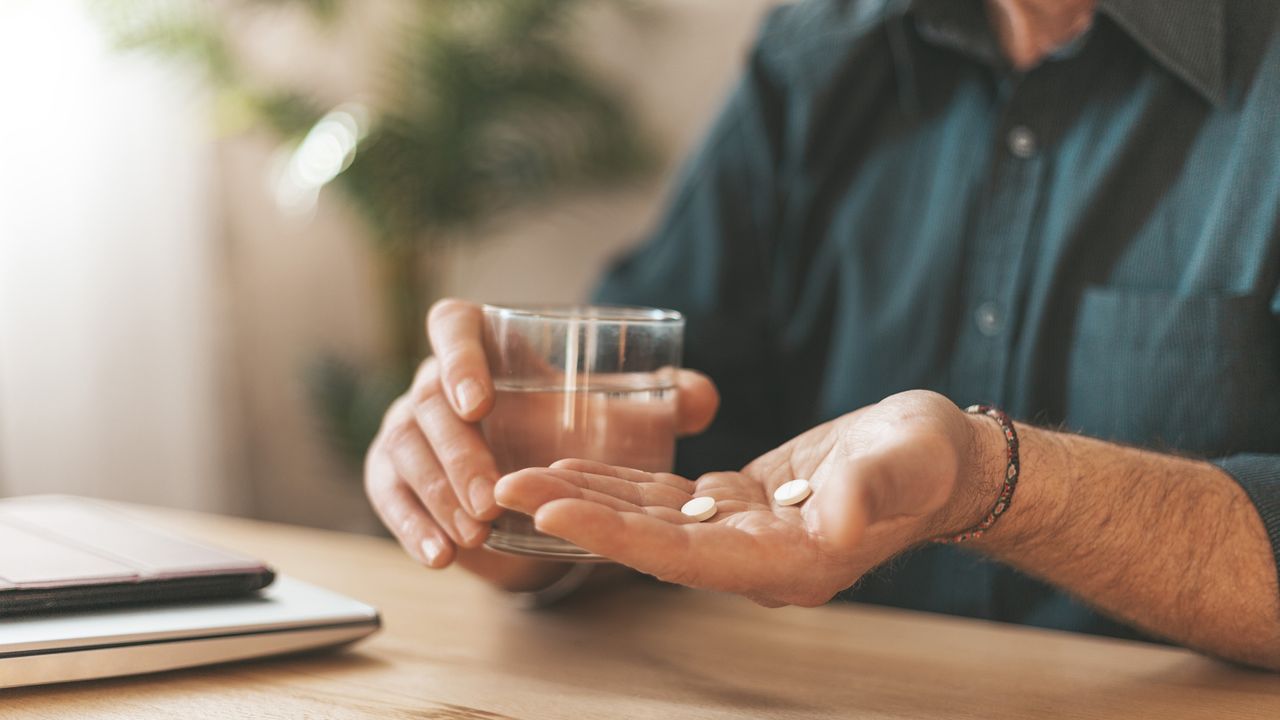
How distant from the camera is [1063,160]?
108cm

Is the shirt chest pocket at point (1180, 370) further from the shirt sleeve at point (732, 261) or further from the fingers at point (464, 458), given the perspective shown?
the fingers at point (464, 458)

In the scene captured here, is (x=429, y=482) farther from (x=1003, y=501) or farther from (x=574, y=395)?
(x=1003, y=501)

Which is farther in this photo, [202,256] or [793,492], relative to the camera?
[202,256]

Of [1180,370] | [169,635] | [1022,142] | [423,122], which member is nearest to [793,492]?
[169,635]

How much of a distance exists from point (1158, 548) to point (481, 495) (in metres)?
0.45

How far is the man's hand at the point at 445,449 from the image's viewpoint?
74cm

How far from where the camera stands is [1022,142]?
1.09m

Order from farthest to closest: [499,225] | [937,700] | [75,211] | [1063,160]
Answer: [499,225] → [75,211] → [1063,160] → [937,700]

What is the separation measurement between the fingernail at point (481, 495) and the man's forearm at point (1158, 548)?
0.32m

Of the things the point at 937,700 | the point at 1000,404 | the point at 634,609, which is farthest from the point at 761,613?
the point at 1000,404

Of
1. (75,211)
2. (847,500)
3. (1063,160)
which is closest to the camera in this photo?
(847,500)

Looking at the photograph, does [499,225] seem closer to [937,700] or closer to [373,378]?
[373,378]

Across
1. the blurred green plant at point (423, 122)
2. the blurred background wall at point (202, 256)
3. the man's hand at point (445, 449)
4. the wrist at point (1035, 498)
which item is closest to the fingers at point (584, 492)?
the man's hand at point (445, 449)

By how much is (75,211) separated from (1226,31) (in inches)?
74.3
